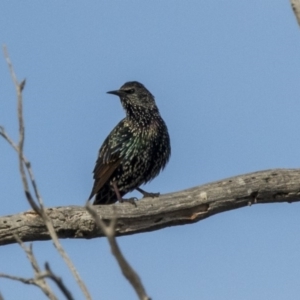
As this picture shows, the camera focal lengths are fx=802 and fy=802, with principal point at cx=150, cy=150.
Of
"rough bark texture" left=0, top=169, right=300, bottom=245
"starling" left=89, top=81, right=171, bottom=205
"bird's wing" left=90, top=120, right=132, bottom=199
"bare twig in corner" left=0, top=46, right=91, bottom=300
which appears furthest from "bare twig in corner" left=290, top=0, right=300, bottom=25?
"bird's wing" left=90, top=120, right=132, bottom=199

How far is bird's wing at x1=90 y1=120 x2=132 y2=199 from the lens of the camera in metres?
8.88

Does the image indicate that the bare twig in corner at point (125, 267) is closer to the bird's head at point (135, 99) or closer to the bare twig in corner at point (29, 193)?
the bare twig in corner at point (29, 193)

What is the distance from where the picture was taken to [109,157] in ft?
29.6

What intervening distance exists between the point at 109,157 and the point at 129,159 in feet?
0.81

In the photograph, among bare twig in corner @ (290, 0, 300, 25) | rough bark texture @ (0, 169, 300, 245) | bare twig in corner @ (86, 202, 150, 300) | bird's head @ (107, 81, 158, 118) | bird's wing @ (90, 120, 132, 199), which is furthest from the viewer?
bird's head @ (107, 81, 158, 118)

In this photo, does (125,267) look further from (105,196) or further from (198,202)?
(105,196)

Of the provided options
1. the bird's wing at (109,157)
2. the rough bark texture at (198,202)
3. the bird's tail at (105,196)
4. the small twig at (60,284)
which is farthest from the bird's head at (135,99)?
the small twig at (60,284)

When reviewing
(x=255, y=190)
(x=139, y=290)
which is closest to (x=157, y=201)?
(x=255, y=190)

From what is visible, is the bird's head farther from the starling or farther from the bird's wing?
the bird's wing

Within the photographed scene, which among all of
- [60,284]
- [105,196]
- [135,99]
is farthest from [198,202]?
[60,284]

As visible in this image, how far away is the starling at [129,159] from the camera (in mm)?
Result: 8922

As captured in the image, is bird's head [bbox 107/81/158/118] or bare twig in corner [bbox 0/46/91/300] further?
bird's head [bbox 107/81/158/118]

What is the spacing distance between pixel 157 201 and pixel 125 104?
359 cm

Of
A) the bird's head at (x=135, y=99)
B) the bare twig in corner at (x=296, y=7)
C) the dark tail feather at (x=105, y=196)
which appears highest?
the bird's head at (x=135, y=99)
